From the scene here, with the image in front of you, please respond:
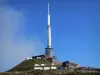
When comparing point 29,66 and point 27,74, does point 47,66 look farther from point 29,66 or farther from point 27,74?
point 27,74

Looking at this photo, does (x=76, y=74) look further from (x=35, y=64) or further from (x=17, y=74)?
(x=35, y=64)

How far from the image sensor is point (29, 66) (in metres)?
191

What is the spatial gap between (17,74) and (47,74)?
17.8m

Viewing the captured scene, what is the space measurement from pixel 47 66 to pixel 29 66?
14.3 meters

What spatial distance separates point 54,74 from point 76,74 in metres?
12.8

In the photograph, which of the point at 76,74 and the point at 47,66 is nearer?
the point at 76,74

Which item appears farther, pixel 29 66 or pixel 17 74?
pixel 29 66

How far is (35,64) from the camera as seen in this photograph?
194m

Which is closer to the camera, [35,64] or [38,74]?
[38,74]

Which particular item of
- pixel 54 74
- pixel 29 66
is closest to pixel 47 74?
pixel 54 74

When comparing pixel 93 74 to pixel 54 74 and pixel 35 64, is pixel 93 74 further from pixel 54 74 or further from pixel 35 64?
pixel 35 64

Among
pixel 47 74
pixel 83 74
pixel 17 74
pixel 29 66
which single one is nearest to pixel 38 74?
pixel 47 74

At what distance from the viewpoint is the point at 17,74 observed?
472 feet

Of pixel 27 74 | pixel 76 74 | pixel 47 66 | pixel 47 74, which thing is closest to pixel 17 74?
pixel 27 74
